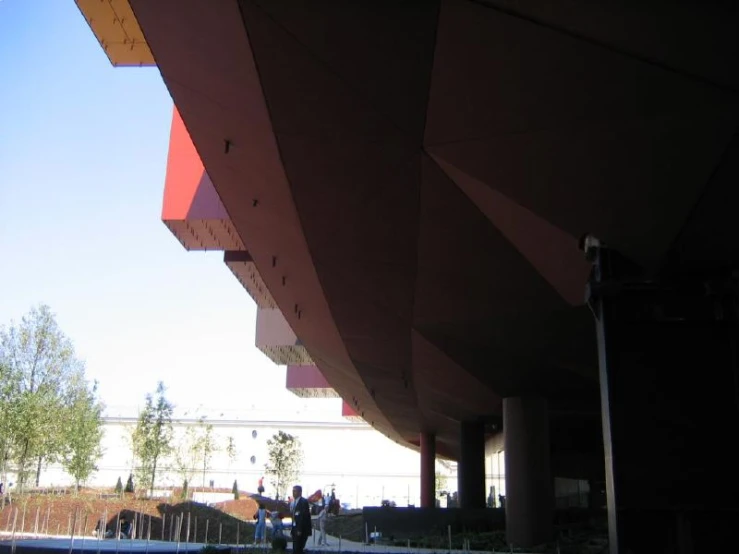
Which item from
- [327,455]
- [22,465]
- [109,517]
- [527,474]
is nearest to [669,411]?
[527,474]

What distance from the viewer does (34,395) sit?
2538 cm

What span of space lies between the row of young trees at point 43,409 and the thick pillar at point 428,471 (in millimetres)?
18883

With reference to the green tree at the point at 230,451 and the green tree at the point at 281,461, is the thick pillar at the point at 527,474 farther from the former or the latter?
the green tree at the point at 230,451

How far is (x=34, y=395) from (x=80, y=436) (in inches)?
250

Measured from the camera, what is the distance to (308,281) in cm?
1577

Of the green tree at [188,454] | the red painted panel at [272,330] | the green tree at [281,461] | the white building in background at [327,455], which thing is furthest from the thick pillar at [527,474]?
the white building in background at [327,455]

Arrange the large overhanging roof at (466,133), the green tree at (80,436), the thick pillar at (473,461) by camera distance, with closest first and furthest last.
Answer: the large overhanging roof at (466,133) < the green tree at (80,436) < the thick pillar at (473,461)

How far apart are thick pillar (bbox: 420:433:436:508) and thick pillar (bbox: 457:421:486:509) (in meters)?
10.2

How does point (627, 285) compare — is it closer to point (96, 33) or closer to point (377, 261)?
point (377, 261)

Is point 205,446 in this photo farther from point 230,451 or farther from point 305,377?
point 230,451

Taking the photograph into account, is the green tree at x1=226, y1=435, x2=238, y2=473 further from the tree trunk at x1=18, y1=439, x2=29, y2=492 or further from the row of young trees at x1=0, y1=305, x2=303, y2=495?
the tree trunk at x1=18, y1=439, x2=29, y2=492

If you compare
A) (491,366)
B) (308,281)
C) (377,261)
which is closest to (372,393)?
(491,366)

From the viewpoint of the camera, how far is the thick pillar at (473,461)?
32.3 meters

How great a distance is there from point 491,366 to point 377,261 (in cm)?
707
